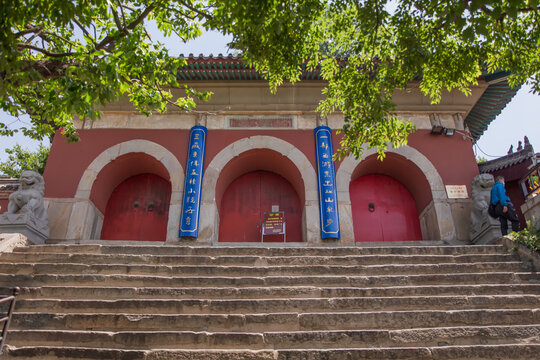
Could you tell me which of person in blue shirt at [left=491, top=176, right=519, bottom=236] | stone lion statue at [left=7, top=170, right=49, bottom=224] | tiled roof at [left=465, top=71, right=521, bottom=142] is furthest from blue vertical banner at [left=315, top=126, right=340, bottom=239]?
stone lion statue at [left=7, top=170, right=49, bottom=224]

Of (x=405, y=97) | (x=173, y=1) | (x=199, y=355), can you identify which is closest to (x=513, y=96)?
(x=405, y=97)

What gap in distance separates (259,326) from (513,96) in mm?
9361

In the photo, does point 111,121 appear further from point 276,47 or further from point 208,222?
point 276,47

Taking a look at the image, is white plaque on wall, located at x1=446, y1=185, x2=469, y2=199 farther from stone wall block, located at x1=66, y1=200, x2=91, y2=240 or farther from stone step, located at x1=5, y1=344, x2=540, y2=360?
stone wall block, located at x1=66, y1=200, x2=91, y2=240

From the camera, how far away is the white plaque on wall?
8258 mm

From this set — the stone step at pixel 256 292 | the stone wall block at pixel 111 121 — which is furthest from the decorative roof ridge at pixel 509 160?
the stone wall block at pixel 111 121

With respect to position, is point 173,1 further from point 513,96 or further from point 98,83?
point 513,96

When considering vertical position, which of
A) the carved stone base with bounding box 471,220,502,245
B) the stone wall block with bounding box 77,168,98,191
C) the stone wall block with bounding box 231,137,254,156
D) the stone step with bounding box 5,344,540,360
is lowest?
the stone step with bounding box 5,344,540,360

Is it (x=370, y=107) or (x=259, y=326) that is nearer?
(x=259, y=326)

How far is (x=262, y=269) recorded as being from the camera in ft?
16.4

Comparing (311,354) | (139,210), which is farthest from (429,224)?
(139,210)

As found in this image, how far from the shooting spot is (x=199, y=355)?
133 inches

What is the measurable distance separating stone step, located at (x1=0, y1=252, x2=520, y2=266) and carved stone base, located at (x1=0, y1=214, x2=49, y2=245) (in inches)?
48.9

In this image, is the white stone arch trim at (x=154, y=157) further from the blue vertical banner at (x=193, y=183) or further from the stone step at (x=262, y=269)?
the stone step at (x=262, y=269)
